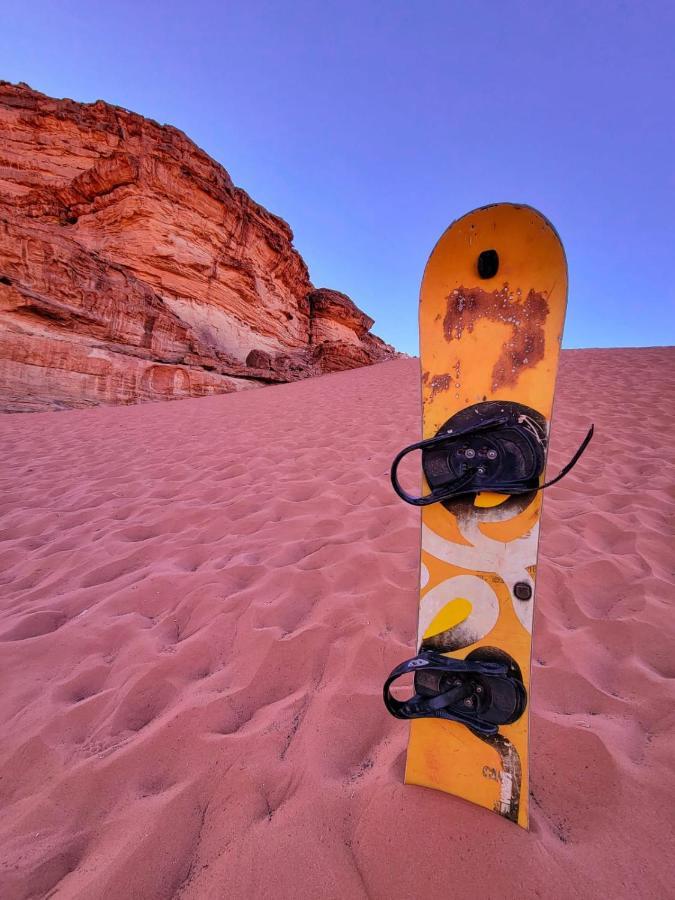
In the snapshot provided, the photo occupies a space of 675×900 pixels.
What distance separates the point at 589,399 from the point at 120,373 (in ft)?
36.9

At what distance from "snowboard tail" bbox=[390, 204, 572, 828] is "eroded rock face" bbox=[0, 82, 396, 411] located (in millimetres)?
10932

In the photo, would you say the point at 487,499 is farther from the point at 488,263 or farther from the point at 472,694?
the point at 488,263

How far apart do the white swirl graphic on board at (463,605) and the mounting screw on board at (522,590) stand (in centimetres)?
5

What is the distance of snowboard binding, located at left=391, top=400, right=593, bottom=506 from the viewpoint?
2.66 feet

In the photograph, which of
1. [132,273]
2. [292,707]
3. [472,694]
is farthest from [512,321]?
Answer: [132,273]

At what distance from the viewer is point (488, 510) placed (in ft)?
2.80

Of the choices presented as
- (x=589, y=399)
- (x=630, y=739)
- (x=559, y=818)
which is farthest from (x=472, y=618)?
(x=589, y=399)

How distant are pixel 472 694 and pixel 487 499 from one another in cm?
42

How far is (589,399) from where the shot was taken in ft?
21.4

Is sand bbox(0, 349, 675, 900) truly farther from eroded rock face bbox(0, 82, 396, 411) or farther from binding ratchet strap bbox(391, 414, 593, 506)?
eroded rock face bbox(0, 82, 396, 411)

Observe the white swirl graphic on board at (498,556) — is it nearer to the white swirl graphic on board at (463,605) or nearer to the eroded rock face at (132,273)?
the white swirl graphic on board at (463,605)

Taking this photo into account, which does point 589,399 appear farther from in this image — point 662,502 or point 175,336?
point 175,336

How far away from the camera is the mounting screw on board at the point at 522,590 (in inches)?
32.5

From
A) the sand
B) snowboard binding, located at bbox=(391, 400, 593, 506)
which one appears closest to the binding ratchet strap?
snowboard binding, located at bbox=(391, 400, 593, 506)
